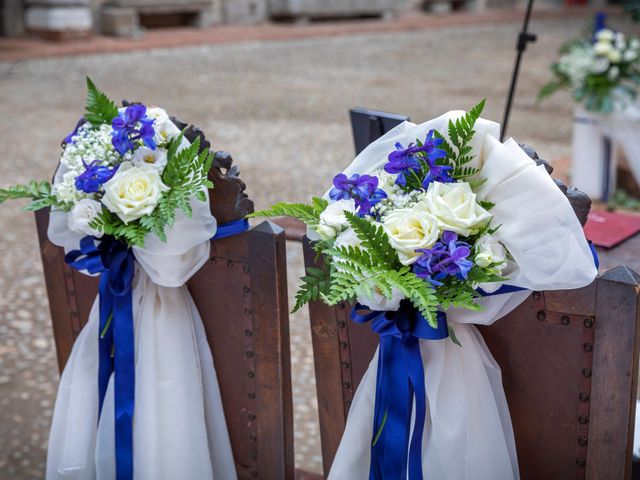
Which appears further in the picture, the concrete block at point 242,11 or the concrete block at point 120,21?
the concrete block at point 242,11

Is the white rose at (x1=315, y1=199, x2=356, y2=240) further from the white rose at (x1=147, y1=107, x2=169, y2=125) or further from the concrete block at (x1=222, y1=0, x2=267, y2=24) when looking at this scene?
the concrete block at (x1=222, y1=0, x2=267, y2=24)

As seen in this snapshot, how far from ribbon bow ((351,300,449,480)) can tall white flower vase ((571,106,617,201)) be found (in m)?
3.69

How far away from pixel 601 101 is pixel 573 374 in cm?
359

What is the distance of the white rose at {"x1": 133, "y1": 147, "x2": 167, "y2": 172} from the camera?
1909mm

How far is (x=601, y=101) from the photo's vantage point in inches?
194

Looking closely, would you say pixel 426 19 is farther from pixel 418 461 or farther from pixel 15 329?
pixel 418 461

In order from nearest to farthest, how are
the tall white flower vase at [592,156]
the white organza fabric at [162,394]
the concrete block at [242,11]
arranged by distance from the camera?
the white organza fabric at [162,394], the tall white flower vase at [592,156], the concrete block at [242,11]

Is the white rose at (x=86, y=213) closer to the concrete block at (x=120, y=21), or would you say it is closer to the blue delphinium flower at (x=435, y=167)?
the blue delphinium flower at (x=435, y=167)

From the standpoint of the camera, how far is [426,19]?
1623 cm

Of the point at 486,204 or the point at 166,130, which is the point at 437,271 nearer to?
the point at 486,204

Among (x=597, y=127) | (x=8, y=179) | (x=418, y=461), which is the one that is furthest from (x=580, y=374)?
(x=8, y=179)

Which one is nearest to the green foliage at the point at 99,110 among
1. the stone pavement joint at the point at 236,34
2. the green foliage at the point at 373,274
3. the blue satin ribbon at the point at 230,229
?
the blue satin ribbon at the point at 230,229

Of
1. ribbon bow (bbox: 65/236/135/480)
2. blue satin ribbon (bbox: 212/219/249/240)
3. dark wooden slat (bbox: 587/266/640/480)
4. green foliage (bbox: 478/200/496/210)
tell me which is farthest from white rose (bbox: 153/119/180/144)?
dark wooden slat (bbox: 587/266/640/480)

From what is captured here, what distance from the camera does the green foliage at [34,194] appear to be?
1.96m
